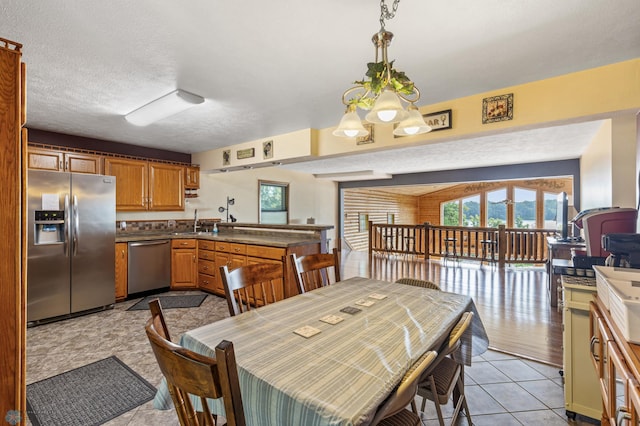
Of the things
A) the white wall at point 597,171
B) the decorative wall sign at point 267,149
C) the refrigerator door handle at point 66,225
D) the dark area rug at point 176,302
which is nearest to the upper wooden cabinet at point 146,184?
the refrigerator door handle at point 66,225

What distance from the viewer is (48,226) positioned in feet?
11.1

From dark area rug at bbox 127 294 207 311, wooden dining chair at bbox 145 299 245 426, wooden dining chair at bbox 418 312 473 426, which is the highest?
wooden dining chair at bbox 145 299 245 426

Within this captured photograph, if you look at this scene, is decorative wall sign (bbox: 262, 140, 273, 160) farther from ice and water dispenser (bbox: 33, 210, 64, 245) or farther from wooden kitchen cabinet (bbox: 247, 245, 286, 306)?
ice and water dispenser (bbox: 33, 210, 64, 245)

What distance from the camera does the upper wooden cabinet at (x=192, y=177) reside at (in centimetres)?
521

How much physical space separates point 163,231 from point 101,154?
4.96 feet

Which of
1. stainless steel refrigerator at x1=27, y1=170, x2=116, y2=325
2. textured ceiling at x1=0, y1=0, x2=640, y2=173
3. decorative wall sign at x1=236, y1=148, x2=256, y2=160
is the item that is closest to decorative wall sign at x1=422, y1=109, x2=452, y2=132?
textured ceiling at x1=0, y1=0, x2=640, y2=173

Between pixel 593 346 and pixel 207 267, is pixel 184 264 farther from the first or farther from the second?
pixel 593 346

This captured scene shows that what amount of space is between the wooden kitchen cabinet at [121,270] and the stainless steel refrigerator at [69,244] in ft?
0.63

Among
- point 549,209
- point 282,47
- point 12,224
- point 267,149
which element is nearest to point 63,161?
point 267,149

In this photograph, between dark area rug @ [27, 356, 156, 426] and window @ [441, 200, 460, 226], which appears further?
window @ [441, 200, 460, 226]

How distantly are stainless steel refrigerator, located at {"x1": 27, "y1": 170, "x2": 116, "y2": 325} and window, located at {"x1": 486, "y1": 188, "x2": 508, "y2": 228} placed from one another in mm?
10333

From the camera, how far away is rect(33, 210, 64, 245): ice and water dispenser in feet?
10.8

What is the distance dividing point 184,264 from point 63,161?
83.5 inches

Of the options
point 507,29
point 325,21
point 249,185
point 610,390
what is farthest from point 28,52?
point 249,185
